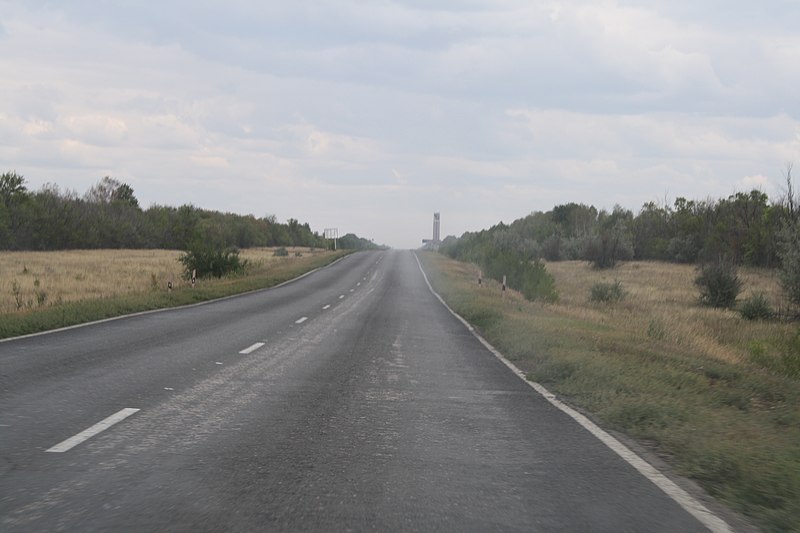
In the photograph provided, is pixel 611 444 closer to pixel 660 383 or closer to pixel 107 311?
pixel 660 383

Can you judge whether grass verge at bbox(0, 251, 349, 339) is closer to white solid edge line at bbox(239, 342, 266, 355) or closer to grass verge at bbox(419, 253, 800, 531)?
white solid edge line at bbox(239, 342, 266, 355)

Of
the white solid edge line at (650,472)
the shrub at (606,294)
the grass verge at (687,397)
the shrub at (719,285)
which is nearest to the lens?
the white solid edge line at (650,472)

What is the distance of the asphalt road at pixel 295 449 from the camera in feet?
A: 14.6

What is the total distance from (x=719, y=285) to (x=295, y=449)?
35895mm

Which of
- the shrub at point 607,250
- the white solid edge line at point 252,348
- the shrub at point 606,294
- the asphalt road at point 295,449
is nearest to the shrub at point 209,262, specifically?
the shrub at point 606,294

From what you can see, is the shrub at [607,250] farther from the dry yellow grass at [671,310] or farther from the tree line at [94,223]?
the tree line at [94,223]

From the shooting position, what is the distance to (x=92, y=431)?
21.1 ft

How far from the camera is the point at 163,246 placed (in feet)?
390

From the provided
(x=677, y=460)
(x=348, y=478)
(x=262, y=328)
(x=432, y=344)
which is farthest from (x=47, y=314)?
(x=677, y=460)

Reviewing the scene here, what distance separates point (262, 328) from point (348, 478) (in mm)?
12538

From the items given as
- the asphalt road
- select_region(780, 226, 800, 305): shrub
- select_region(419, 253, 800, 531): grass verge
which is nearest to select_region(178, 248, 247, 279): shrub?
select_region(419, 253, 800, 531): grass verge

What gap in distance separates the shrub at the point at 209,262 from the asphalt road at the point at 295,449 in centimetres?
2851

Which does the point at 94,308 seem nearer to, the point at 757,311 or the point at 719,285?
the point at 757,311

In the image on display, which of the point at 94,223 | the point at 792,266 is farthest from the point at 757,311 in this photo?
the point at 94,223
